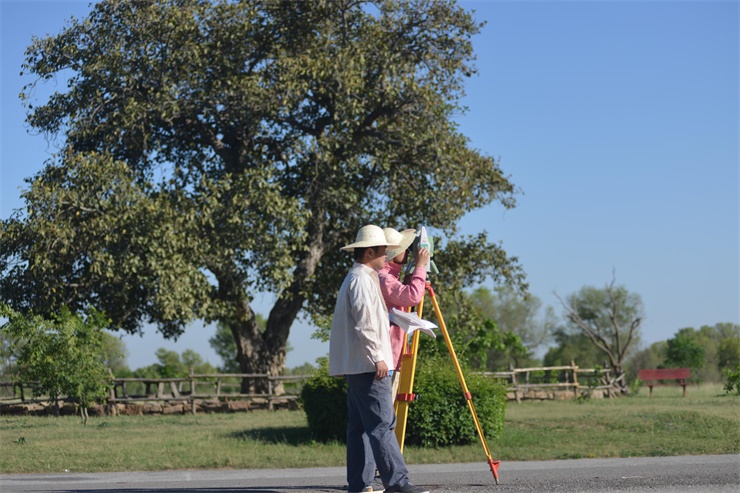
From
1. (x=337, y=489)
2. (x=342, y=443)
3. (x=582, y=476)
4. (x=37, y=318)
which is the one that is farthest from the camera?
(x=37, y=318)

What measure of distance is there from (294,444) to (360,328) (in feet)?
22.7

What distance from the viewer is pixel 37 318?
1870 centimetres

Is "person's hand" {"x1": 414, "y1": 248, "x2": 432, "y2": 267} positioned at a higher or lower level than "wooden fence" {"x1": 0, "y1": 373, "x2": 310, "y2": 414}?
higher

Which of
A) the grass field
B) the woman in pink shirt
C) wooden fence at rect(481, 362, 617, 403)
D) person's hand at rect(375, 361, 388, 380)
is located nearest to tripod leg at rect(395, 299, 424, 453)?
the woman in pink shirt

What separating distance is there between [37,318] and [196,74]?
26.6ft

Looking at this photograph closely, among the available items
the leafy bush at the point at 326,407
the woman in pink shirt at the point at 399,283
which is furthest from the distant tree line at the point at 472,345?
the woman in pink shirt at the point at 399,283

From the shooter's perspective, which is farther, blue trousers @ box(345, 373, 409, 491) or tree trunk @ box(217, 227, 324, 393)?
tree trunk @ box(217, 227, 324, 393)

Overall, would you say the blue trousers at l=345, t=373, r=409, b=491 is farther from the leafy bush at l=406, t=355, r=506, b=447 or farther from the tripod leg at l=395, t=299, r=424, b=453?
the leafy bush at l=406, t=355, r=506, b=447

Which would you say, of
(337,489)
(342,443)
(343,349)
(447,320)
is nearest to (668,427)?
(342,443)

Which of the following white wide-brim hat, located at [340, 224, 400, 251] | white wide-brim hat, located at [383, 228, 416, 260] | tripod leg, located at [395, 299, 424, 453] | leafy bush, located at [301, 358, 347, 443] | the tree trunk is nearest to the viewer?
white wide-brim hat, located at [340, 224, 400, 251]

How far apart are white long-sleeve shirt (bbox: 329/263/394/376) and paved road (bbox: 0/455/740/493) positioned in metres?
1.55

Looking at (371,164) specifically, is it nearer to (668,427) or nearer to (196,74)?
(196,74)

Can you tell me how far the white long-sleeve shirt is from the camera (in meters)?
6.97

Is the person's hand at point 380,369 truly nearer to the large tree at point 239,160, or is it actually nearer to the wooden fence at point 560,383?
the large tree at point 239,160
